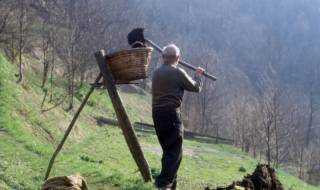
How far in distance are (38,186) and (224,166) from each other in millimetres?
23100

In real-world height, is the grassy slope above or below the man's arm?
below

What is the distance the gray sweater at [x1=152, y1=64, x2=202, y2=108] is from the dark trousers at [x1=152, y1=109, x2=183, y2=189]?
0.15 metres

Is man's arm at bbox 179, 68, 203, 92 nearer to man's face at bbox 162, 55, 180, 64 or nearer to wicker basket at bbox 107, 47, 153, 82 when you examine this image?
man's face at bbox 162, 55, 180, 64

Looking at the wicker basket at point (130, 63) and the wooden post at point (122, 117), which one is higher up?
the wicker basket at point (130, 63)

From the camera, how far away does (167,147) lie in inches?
341

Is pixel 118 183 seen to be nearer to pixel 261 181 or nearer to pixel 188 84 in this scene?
pixel 188 84

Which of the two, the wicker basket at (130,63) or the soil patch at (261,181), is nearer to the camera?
the wicker basket at (130,63)

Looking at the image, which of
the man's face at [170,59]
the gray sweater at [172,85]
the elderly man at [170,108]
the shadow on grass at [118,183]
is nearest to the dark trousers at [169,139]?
the elderly man at [170,108]

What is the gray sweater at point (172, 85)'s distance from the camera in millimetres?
8508

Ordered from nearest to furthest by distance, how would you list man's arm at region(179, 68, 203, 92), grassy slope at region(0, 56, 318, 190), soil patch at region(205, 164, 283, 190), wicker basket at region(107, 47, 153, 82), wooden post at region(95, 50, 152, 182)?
man's arm at region(179, 68, 203, 92) < wicker basket at region(107, 47, 153, 82) < soil patch at region(205, 164, 283, 190) < wooden post at region(95, 50, 152, 182) < grassy slope at region(0, 56, 318, 190)

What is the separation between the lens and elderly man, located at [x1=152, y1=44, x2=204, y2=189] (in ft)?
28.0

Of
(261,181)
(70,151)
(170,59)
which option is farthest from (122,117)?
(70,151)

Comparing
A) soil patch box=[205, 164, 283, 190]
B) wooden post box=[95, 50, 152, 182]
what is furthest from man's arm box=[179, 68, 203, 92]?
soil patch box=[205, 164, 283, 190]

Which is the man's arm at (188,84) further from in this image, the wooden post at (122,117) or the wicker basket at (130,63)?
the wooden post at (122,117)
